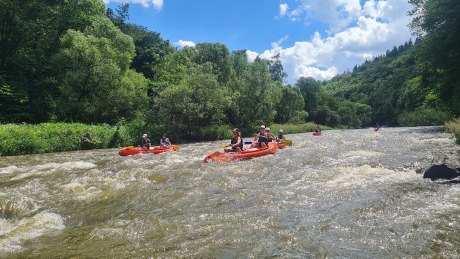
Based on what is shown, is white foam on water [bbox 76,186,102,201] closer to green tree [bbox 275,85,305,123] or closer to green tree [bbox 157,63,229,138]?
green tree [bbox 157,63,229,138]

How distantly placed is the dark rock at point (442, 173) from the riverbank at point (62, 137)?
755 inches

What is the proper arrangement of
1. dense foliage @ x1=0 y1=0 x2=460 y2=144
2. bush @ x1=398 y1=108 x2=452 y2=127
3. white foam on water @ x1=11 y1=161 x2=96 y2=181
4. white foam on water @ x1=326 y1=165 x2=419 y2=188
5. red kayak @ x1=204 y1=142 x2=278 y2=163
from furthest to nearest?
bush @ x1=398 y1=108 x2=452 y2=127 < dense foliage @ x1=0 y1=0 x2=460 y2=144 < red kayak @ x1=204 y1=142 x2=278 y2=163 < white foam on water @ x1=11 y1=161 x2=96 y2=181 < white foam on water @ x1=326 y1=165 x2=419 y2=188

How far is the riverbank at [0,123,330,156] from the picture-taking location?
18625mm

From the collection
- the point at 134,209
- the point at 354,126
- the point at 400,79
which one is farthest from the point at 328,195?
the point at 400,79

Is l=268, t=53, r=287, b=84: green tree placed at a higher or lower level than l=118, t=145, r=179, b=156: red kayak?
higher

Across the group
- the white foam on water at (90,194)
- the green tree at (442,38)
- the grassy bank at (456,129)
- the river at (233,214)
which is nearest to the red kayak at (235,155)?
the river at (233,214)

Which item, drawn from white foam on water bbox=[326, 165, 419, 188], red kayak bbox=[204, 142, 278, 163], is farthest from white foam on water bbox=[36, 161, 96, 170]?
white foam on water bbox=[326, 165, 419, 188]

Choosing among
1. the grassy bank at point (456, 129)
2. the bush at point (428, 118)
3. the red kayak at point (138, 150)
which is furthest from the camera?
the bush at point (428, 118)

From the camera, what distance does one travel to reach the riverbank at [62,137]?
733 inches

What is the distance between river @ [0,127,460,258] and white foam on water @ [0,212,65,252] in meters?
0.02

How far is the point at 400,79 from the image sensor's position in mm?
103062

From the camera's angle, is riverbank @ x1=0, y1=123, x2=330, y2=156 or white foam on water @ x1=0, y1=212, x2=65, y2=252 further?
riverbank @ x1=0, y1=123, x2=330, y2=156

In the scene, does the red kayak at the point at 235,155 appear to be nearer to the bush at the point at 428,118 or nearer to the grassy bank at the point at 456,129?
the grassy bank at the point at 456,129

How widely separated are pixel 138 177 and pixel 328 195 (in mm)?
6024
